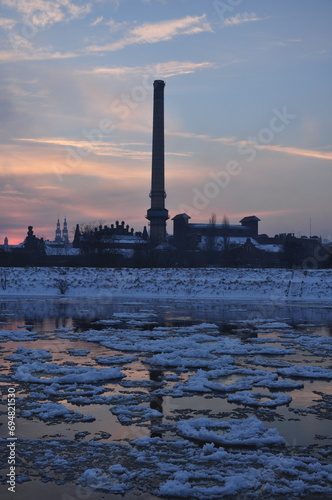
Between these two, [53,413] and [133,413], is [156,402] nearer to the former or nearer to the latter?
[133,413]

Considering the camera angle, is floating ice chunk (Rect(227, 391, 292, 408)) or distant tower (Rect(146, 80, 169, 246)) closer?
floating ice chunk (Rect(227, 391, 292, 408))

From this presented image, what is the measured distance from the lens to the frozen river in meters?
5.27

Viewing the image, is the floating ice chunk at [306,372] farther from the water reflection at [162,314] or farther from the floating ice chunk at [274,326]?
the floating ice chunk at [274,326]

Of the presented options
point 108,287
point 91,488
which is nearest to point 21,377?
point 91,488

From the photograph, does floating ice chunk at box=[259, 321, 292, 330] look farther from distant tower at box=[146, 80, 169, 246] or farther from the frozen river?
distant tower at box=[146, 80, 169, 246]

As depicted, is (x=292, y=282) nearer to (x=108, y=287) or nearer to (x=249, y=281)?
(x=249, y=281)

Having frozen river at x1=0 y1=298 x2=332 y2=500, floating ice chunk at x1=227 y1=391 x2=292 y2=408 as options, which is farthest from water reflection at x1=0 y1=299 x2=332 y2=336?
floating ice chunk at x1=227 y1=391 x2=292 y2=408

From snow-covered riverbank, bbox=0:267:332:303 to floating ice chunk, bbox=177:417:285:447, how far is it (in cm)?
2619

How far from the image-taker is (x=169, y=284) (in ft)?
120

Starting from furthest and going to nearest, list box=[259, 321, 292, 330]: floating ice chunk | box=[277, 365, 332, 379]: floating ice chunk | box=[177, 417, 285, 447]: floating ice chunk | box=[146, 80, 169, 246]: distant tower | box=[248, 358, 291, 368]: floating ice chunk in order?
box=[146, 80, 169, 246]: distant tower, box=[259, 321, 292, 330]: floating ice chunk, box=[248, 358, 291, 368]: floating ice chunk, box=[277, 365, 332, 379]: floating ice chunk, box=[177, 417, 285, 447]: floating ice chunk

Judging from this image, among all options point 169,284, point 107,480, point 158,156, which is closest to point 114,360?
point 107,480

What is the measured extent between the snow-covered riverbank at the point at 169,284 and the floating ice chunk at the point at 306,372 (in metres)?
22.1

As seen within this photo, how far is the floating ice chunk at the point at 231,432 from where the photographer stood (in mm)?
6406

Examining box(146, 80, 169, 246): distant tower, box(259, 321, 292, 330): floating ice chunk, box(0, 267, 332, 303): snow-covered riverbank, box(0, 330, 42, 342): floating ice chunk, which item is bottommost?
box(259, 321, 292, 330): floating ice chunk
